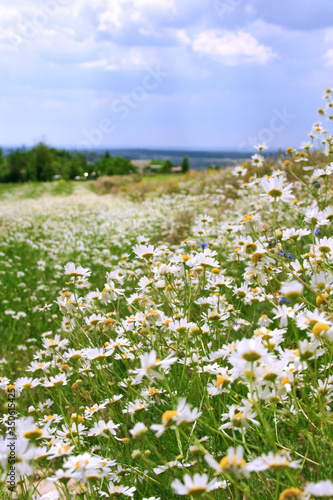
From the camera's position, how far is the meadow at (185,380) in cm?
100

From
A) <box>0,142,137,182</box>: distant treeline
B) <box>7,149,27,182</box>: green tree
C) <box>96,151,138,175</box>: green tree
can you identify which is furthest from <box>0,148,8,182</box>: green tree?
<box>96,151,138,175</box>: green tree

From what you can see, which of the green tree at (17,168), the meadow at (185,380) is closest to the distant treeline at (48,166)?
the green tree at (17,168)

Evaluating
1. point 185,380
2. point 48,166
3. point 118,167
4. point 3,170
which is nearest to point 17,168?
point 3,170

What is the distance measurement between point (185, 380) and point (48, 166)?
46676mm

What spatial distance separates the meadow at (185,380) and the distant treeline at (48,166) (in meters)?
36.6

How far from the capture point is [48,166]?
4550 cm

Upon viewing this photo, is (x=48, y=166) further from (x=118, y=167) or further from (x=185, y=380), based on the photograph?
(x=185, y=380)

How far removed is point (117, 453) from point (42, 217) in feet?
33.3

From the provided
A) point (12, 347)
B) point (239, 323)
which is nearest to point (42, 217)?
point (12, 347)

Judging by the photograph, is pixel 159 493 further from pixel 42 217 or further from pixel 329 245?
pixel 42 217

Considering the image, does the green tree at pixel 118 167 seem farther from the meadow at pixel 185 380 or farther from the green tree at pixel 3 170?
the meadow at pixel 185 380

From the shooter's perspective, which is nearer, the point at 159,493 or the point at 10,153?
the point at 159,493

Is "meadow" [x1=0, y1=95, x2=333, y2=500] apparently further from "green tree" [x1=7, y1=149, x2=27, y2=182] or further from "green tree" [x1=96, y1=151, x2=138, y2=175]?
"green tree" [x1=7, y1=149, x2=27, y2=182]

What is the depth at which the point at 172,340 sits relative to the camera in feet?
6.33
